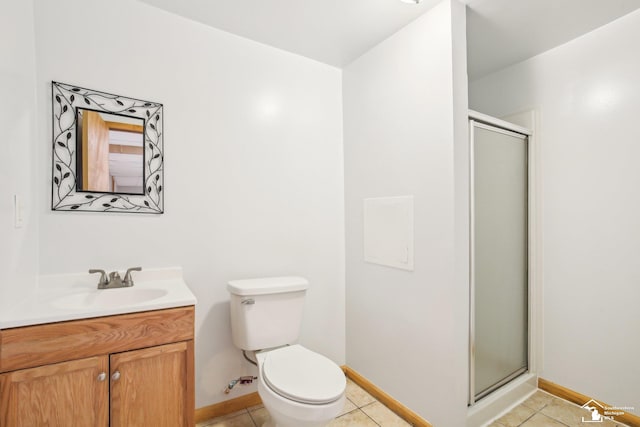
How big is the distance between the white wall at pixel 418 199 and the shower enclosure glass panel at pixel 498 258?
22cm

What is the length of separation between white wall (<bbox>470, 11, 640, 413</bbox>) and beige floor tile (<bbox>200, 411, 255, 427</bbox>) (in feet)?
6.72

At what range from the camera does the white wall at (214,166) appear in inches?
60.6

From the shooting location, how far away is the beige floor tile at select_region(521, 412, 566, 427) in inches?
69.2

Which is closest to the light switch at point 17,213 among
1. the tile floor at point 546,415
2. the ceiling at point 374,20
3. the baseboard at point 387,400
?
the ceiling at point 374,20

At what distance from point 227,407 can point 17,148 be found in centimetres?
173

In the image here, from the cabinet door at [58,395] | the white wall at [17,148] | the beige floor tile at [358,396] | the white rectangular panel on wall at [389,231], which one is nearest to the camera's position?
the cabinet door at [58,395]

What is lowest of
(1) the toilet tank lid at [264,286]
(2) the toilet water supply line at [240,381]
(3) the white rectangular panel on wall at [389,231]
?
(2) the toilet water supply line at [240,381]

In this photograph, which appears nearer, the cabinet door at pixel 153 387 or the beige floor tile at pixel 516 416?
the cabinet door at pixel 153 387

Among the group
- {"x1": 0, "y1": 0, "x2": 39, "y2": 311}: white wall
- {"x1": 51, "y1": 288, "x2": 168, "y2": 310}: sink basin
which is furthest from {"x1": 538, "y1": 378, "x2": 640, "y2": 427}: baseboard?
{"x1": 0, "y1": 0, "x2": 39, "y2": 311}: white wall

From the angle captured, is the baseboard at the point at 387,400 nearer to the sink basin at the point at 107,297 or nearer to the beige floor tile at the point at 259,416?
the beige floor tile at the point at 259,416

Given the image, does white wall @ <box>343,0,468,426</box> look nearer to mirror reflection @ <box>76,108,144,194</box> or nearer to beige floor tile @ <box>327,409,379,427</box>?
beige floor tile @ <box>327,409,379,427</box>

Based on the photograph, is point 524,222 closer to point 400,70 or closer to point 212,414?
point 400,70

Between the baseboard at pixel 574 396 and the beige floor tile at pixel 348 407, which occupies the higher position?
the baseboard at pixel 574 396

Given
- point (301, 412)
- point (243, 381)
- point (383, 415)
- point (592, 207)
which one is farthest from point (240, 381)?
point (592, 207)
